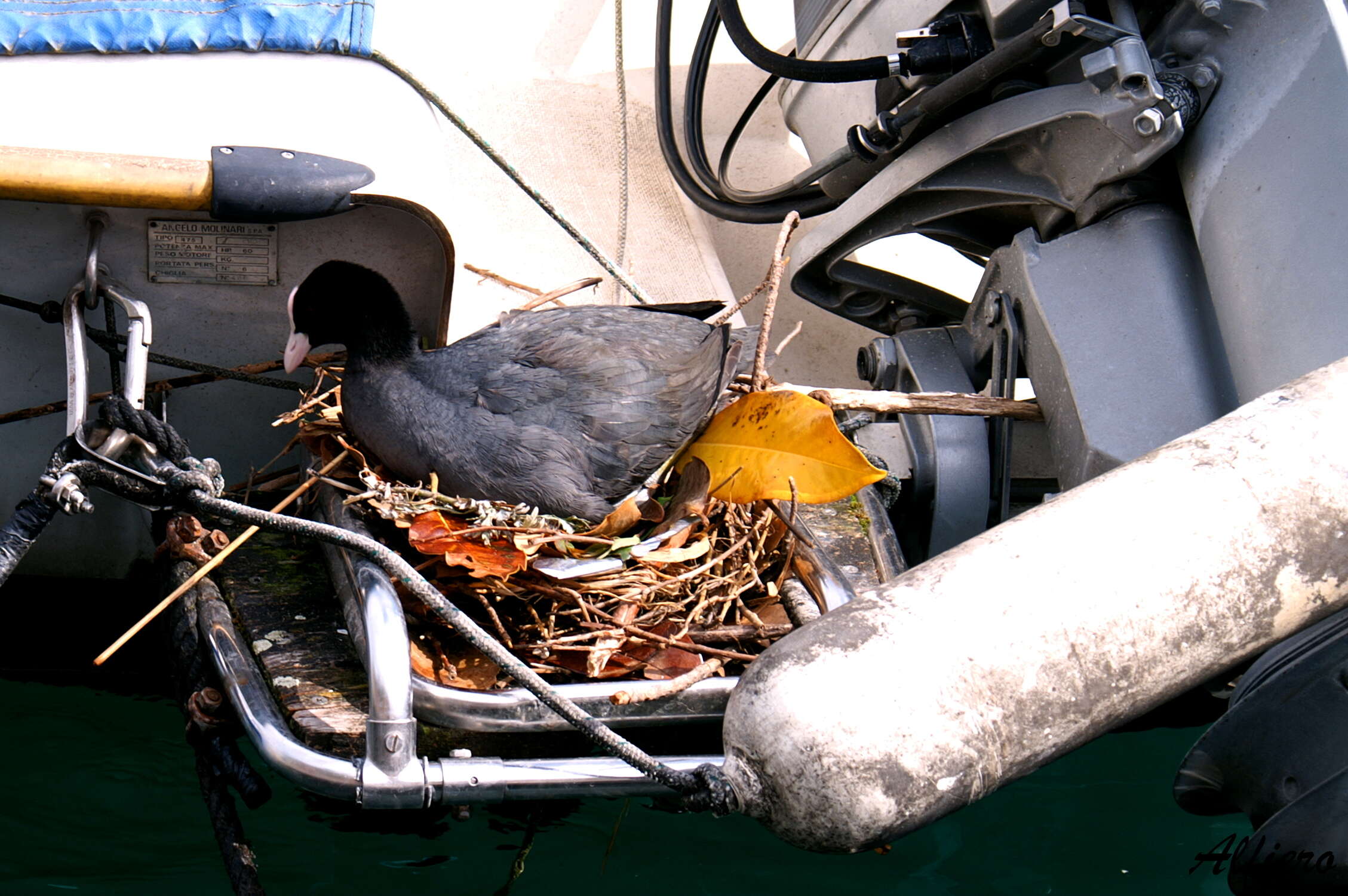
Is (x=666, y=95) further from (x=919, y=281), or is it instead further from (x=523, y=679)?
(x=523, y=679)

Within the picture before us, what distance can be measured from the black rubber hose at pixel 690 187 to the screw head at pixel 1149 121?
1.13 metres

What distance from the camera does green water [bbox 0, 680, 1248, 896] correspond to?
6.43ft

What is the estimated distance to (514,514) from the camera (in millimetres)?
1790

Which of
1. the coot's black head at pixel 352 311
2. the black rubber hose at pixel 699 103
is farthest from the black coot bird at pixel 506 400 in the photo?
the black rubber hose at pixel 699 103

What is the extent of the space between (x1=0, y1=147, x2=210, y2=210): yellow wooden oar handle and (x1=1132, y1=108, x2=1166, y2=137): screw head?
1.45 meters

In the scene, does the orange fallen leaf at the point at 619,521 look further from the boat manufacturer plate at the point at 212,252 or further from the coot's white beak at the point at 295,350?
the boat manufacturer plate at the point at 212,252

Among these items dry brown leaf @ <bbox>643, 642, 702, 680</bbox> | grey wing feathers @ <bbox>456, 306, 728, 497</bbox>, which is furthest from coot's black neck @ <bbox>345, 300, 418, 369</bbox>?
dry brown leaf @ <bbox>643, 642, 702, 680</bbox>

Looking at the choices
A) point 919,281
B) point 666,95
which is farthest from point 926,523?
point 666,95

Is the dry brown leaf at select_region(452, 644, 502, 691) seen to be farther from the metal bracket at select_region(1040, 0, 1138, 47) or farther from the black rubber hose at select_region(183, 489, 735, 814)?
the metal bracket at select_region(1040, 0, 1138, 47)

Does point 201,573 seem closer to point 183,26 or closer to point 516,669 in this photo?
point 516,669

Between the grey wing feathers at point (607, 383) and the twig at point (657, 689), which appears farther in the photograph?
the grey wing feathers at point (607, 383)

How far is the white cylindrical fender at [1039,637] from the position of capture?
1304 mm

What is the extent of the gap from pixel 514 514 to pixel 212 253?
0.80 metres

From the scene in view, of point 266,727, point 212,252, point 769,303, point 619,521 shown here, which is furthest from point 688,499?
point 212,252
